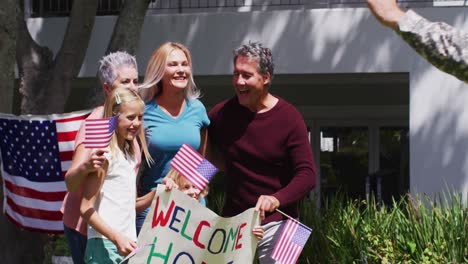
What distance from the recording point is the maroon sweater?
17.8 feet

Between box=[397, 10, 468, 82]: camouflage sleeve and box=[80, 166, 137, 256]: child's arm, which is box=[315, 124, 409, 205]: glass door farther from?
box=[397, 10, 468, 82]: camouflage sleeve

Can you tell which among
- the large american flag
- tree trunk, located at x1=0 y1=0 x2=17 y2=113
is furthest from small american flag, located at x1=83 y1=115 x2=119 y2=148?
the large american flag

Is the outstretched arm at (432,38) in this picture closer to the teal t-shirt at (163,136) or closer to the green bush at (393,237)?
the teal t-shirt at (163,136)

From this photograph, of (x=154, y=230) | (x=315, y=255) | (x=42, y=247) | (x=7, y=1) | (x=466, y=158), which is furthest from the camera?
(x=466, y=158)

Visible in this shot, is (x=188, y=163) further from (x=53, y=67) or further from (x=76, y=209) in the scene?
(x=53, y=67)

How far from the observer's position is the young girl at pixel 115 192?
4.90m

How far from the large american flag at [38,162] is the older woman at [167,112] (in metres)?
2.69

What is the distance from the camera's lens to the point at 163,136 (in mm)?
5270

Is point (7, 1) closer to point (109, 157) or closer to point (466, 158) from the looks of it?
point (109, 157)

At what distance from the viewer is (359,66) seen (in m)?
12.9

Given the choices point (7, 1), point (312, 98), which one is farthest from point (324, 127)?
point (7, 1)

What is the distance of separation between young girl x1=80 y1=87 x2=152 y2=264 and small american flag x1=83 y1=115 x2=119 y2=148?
148 mm

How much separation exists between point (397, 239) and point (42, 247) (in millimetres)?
3840

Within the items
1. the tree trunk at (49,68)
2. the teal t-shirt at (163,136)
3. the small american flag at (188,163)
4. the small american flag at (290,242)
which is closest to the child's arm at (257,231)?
the small american flag at (290,242)
